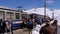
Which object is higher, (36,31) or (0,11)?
(0,11)

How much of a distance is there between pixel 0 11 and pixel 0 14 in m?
0.54

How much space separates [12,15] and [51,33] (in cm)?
1450

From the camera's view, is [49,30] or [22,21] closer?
[49,30]

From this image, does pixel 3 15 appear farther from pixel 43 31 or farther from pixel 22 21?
pixel 43 31

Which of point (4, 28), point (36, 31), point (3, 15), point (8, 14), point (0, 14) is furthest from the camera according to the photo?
point (8, 14)

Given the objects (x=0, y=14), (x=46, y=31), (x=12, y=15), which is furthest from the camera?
(x=12, y=15)

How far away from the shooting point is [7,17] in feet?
64.6

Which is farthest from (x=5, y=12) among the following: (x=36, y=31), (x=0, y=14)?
(x=36, y=31)

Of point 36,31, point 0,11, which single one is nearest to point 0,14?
point 0,11

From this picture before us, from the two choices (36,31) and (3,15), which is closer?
(36,31)

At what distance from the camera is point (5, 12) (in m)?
19.3

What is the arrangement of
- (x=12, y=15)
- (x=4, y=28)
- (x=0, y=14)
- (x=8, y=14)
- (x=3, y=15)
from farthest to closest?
(x=12, y=15) → (x=8, y=14) → (x=3, y=15) → (x=0, y=14) → (x=4, y=28)

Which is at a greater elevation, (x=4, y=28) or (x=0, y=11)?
(x=0, y=11)

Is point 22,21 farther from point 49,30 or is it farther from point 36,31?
point 49,30
